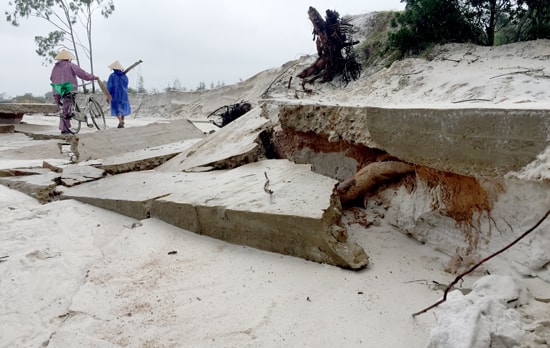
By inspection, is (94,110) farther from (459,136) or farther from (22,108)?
(459,136)

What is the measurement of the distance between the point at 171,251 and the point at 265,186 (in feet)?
2.38

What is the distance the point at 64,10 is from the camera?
67.8 feet

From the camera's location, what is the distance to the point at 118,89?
8.32 m

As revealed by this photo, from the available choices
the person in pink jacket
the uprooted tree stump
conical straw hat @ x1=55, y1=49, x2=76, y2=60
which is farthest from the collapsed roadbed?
the uprooted tree stump

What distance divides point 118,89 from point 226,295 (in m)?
7.58

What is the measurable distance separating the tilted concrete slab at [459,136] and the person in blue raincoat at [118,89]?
704 cm

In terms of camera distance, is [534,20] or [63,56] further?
[63,56]

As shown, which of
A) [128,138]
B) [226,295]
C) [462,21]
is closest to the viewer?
[226,295]

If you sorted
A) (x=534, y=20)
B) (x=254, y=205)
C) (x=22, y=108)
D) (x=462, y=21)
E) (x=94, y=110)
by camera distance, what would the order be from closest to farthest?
1. (x=254, y=205)
2. (x=534, y=20)
3. (x=462, y=21)
4. (x=94, y=110)
5. (x=22, y=108)

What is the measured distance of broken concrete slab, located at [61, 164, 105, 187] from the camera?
12.8 feet

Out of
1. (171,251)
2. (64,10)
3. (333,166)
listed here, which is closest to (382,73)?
(333,166)

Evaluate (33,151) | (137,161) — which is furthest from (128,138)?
(33,151)

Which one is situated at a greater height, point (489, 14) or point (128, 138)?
point (489, 14)

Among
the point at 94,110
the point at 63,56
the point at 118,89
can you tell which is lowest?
the point at 94,110
